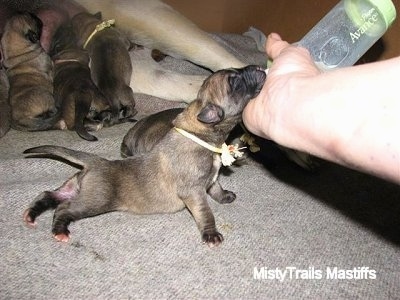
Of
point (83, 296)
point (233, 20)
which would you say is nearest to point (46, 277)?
point (83, 296)

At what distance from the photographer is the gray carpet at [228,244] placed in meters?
1.23

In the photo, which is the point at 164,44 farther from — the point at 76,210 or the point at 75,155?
the point at 76,210

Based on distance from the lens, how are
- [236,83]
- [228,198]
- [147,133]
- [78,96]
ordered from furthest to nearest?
[78,96], [147,133], [228,198], [236,83]

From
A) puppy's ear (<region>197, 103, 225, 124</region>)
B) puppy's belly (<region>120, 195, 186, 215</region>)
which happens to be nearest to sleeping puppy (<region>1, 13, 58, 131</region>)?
puppy's belly (<region>120, 195, 186, 215</region>)

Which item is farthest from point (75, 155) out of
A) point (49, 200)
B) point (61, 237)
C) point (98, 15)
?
point (98, 15)

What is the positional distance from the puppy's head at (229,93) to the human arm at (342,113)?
0.23m

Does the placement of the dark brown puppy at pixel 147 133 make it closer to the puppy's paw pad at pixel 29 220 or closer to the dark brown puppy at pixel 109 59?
the dark brown puppy at pixel 109 59

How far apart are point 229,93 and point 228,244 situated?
418mm

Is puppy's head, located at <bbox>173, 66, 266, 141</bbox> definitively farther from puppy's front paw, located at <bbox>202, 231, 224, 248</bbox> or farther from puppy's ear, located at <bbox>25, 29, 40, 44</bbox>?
puppy's ear, located at <bbox>25, 29, 40, 44</bbox>

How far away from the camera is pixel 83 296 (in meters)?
1.18

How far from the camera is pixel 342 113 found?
98 centimetres

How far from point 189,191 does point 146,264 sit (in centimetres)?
28

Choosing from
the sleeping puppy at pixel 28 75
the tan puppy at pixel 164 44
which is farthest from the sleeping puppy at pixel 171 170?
the tan puppy at pixel 164 44

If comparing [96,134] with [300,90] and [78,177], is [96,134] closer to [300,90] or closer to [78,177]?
[78,177]
